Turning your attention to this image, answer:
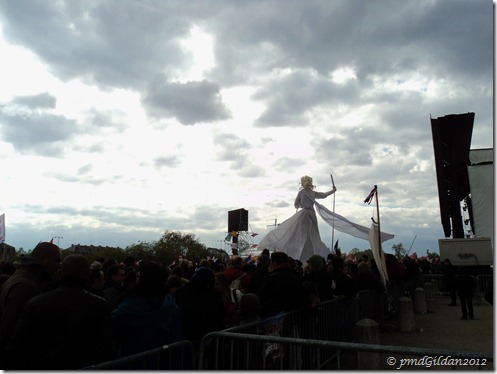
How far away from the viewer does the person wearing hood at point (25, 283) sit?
344 centimetres

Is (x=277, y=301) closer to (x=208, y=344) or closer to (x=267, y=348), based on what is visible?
(x=267, y=348)

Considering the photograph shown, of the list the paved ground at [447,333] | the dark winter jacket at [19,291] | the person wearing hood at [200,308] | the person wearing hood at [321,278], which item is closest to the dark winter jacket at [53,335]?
the dark winter jacket at [19,291]

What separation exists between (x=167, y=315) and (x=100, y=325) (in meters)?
0.75

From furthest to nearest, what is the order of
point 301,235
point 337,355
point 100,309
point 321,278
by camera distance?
point 301,235, point 321,278, point 337,355, point 100,309

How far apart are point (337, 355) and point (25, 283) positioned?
3.17 meters

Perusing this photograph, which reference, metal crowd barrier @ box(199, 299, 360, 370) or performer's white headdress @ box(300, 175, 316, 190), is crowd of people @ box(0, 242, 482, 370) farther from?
performer's white headdress @ box(300, 175, 316, 190)

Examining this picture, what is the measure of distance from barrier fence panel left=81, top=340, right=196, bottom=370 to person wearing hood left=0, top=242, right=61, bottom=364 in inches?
44.7

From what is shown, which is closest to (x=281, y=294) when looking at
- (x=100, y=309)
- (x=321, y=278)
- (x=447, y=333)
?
(x=321, y=278)

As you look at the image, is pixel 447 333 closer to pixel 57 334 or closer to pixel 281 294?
pixel 281 294

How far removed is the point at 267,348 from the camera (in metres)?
4.29

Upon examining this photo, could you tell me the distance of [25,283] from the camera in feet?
12.2

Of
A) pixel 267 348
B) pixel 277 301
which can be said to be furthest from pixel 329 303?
pixel 267 348

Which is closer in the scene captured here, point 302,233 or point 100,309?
point 100,309

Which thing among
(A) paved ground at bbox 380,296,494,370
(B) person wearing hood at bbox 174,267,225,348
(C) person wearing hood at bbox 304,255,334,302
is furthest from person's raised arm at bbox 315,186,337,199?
(B) person wearing hood at bbox 174,267,225,348
